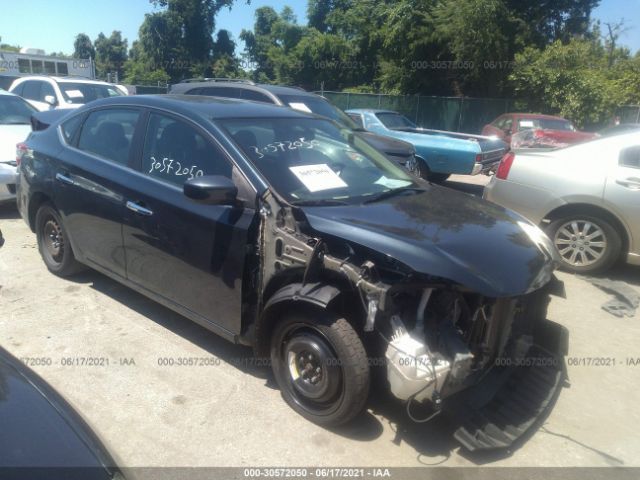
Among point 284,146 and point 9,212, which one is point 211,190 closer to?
point 284,146

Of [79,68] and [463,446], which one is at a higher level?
[79,68]

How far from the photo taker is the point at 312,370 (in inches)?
120

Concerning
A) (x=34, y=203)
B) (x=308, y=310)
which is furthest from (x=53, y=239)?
(x=308, y=310)

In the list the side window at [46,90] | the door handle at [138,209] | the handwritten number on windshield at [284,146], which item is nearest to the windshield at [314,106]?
the handwritten number on windshield at [284,146]

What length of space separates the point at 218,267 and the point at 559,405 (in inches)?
93.0

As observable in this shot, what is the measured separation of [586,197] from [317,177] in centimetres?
342

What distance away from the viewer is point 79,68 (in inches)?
1236

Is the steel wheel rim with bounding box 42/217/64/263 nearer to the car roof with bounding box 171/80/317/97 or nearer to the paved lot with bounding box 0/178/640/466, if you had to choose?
the paved lot with bounding box 0/178/640/466

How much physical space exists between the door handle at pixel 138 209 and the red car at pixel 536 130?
11.4 meters

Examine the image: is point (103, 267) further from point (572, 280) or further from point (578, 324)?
point (572, 280)

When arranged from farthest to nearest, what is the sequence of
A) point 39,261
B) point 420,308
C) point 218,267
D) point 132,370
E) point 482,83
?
point 482,83
point 39,261
point 132,370
point 218,267
point 420,308

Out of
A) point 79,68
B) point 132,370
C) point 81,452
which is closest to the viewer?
point 81,452

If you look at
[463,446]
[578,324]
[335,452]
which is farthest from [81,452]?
[578,324]

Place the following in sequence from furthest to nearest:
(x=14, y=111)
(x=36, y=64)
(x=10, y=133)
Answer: (x=36, y=64), (x=14, y=111), (x=10, y=133)
